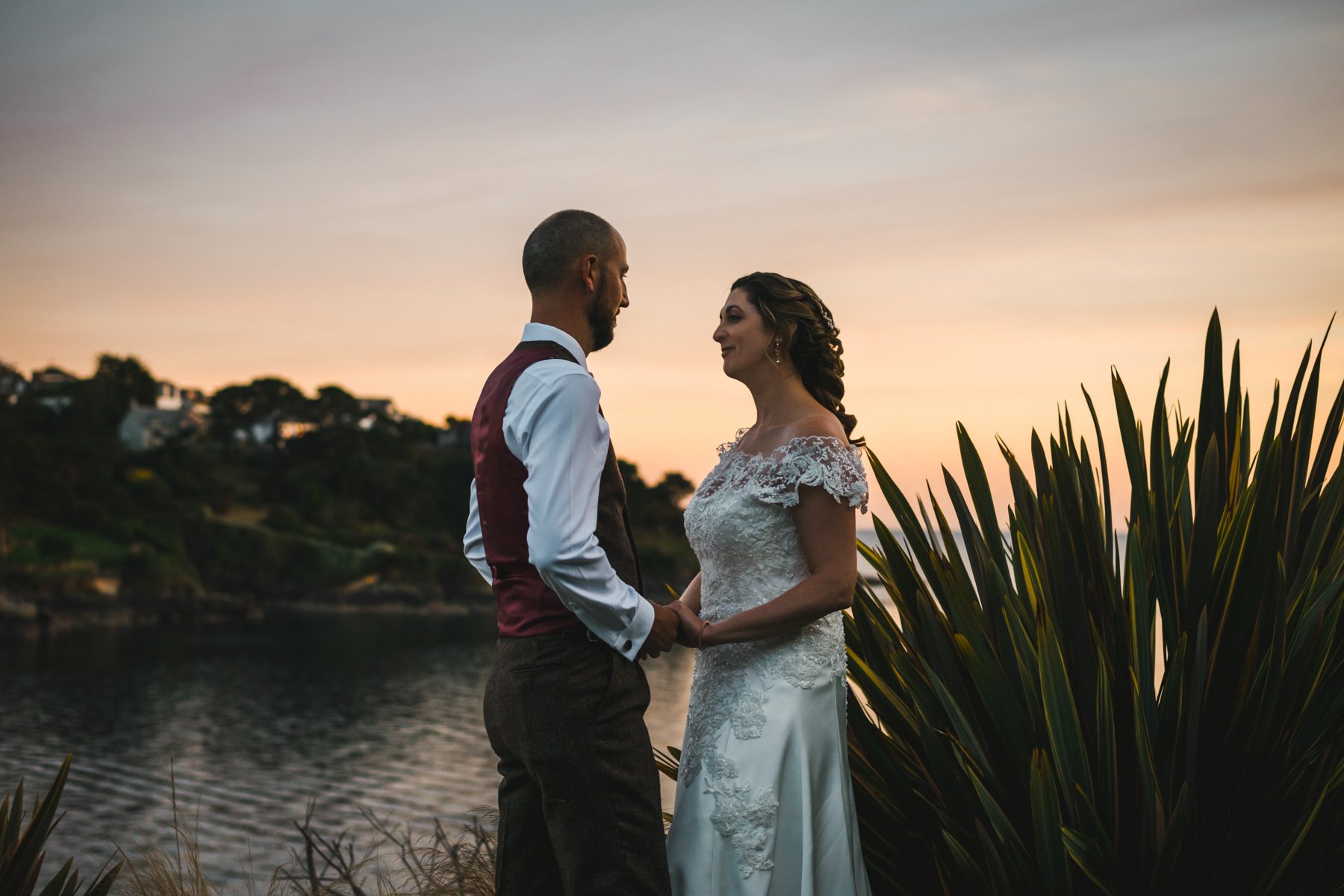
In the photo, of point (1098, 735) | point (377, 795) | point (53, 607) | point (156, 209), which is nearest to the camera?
point (1098, 735)

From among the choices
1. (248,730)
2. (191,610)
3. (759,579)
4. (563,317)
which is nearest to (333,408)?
(191,610)

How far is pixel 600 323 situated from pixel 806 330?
687 mm

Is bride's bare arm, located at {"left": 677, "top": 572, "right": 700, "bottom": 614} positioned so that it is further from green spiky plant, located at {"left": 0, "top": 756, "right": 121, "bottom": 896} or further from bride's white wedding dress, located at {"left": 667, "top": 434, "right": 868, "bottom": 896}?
green spiky plant, located at {"left": 0, "top": 756, "right": 121, "bottom": 896}

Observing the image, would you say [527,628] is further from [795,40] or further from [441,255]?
[441,255]

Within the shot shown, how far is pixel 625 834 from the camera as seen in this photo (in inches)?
91.6

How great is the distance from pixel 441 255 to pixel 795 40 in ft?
92.9

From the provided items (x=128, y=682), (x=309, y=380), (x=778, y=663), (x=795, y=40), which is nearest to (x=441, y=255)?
(x=128, y=682)

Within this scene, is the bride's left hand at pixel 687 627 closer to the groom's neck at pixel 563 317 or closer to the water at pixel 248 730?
the groom's neck at pixel 563 317

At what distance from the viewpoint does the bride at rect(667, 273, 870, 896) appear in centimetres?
262

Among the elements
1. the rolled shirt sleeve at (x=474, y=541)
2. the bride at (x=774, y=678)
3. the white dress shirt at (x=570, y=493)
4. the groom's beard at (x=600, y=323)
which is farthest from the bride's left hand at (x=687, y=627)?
the groom's beard at (x=600, y=323)

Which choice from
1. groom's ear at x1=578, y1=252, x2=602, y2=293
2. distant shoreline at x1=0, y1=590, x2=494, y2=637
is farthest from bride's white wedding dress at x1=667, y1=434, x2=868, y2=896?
distant shoreline at x1=0, y1=590, x2=494, y2=637

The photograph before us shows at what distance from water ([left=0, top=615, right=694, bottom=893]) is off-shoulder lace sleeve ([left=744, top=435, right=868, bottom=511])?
1518 cm

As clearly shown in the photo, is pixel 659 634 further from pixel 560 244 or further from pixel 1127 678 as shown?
pixel 1127 678

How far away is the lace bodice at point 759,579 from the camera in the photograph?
8.90 feet
